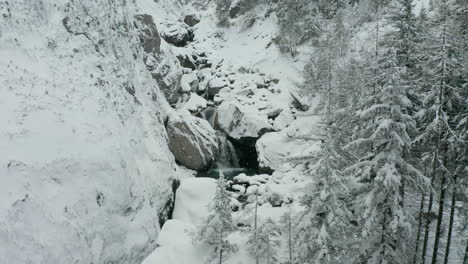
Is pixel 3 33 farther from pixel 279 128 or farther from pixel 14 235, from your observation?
pixel 279 128

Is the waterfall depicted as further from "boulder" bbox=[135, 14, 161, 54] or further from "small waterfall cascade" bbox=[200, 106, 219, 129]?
"boulder" bbox=[135, 14, 161, 54]

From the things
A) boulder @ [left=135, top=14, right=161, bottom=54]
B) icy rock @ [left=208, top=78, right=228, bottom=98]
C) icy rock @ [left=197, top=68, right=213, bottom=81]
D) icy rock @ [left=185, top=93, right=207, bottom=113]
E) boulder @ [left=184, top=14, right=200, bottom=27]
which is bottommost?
icy rock @ [left=185, top=93, right=207, bottom=113]

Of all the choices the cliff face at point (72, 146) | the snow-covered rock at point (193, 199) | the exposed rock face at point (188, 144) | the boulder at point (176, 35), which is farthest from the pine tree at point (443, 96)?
the boulder at point (176, 35)

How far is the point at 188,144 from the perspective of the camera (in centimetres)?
2839

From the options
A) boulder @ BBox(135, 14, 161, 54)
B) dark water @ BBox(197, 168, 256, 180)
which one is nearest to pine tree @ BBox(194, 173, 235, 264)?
dark water @ BBox(197, 168, 256, 180)

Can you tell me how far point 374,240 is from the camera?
13453 mm

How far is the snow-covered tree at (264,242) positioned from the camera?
15.9 meters

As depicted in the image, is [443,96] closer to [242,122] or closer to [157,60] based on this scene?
[242,122]

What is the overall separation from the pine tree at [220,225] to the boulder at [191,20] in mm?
45415

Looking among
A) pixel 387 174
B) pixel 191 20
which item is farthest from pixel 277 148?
pixel 191 20

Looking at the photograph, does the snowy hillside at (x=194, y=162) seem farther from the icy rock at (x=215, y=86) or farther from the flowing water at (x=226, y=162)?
the icy rock at (x=215, y=86)

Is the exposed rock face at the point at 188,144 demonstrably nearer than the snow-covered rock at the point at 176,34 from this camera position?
Yes

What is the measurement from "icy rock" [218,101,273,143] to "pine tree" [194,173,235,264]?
680 inches

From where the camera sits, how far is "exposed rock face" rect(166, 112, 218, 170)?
92.8 feet
